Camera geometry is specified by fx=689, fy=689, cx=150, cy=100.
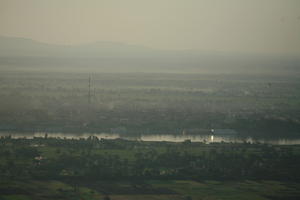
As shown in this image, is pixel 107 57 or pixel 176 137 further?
pixel 107 57

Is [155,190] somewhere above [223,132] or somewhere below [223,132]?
below

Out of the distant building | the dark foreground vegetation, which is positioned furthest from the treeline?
the distant building

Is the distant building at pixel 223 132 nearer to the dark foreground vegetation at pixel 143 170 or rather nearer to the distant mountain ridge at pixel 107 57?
the dark foreground vegetation at pixel 143 170

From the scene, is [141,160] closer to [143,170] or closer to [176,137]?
[143,170]

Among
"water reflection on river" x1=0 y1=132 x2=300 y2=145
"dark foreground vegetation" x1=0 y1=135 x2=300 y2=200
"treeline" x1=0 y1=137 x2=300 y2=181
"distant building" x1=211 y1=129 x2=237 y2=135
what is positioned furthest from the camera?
"distant building" x1=211 y1=129 x2=237 y2=135

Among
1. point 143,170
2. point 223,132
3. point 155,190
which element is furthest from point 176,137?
point 155,190

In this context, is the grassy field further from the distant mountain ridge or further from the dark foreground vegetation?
the distant mountain ridge

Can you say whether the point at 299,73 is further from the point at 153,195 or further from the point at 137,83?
the point at 153,195

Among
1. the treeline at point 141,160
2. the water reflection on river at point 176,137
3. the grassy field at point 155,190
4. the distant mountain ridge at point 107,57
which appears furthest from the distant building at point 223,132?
the distant mountain ridge at point 107,57
